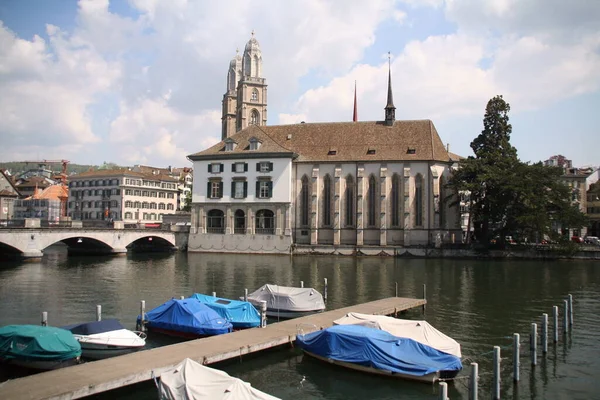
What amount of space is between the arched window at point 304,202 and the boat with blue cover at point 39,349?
6278cm

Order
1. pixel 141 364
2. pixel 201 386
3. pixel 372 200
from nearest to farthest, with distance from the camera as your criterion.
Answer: pixel 201 386
pixel 141 364
pixel 372 200

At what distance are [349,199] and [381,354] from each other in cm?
6228

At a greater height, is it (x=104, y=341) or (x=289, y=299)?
(x=289, y=299)

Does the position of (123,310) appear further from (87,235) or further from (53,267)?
(87,235)

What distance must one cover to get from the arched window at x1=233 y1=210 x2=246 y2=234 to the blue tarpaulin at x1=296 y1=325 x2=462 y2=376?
193ft

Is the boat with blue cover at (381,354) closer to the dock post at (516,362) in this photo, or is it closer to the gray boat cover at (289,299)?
the dock post at (516,362)

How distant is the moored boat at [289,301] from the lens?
96.1 ft

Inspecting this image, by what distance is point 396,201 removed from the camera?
79.4 metres

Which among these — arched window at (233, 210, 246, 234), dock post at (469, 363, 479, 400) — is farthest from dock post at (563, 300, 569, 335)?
arched window at (233, 210, 246, 234)

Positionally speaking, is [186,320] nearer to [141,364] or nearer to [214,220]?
[141,364]

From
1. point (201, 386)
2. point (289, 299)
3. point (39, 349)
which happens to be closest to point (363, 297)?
point (289, 299)

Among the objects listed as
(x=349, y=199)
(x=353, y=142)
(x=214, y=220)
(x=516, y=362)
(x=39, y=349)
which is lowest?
(x=516, y=362)

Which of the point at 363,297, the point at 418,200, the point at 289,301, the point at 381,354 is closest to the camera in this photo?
the point at 381,354

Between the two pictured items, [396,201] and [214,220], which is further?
[214,220]
